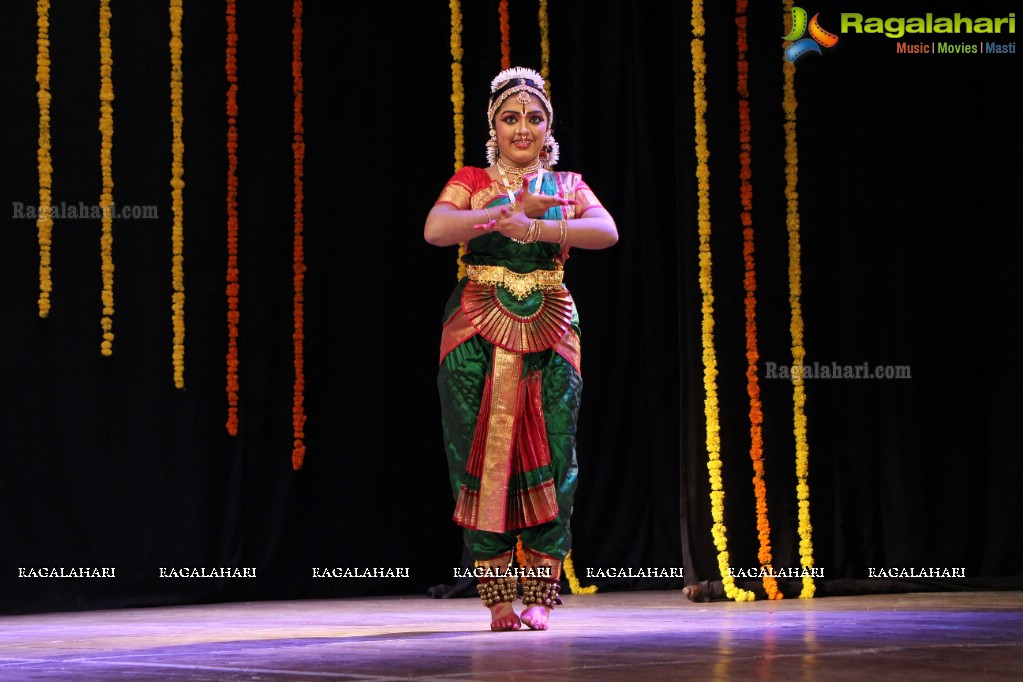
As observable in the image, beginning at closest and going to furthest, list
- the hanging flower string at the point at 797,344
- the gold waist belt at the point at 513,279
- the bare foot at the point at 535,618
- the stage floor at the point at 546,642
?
the stage floor at the point at 546,642 → the bare foot at the point at 535,618 → the gold waist belt at the point at 513,279 → the hanging flower string at the point at 797,344

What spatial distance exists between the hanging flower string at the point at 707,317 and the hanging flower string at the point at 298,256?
1450 millimetres

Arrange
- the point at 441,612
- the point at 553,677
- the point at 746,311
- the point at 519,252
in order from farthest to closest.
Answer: the point at 746,311, the point at 441,612, the point at 519,252, the point at 553,677

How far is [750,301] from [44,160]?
2.52m

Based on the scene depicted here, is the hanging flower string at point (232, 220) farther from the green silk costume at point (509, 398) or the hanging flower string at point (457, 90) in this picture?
the green silk costume at point (509, 398)

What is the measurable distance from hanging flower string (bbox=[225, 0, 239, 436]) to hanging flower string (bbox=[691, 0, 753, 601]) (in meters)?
1.67

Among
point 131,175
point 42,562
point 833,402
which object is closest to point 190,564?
point 42,562

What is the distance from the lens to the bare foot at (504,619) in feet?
11.5

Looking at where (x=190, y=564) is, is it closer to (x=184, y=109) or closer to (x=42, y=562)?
(x=42, y=562)

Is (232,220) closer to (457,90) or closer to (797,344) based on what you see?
(457,90)

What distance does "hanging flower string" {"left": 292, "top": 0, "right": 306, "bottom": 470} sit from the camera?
5.15 m

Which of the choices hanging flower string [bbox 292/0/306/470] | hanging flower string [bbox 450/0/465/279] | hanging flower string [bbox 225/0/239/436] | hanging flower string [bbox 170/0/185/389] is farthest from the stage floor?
hanging flower string [bbox 450/0/465/279]

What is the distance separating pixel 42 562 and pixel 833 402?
9.36 feet

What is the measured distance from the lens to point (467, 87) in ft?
17.7

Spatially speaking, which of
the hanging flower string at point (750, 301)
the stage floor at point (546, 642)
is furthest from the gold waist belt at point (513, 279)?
the hanging flower string at point (750, 301)
